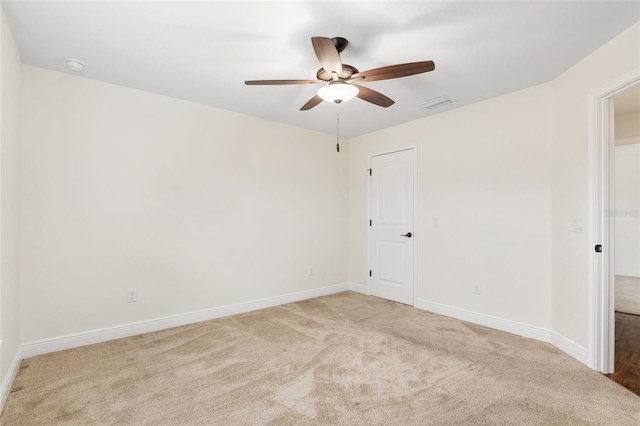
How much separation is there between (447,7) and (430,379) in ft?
8.17

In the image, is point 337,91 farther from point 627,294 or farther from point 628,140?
point 627,294

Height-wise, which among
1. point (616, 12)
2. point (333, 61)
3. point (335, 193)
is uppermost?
point (616, 12)

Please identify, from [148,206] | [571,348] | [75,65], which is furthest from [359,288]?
[75,65]

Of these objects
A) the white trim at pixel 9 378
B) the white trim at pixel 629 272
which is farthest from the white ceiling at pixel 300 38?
the white trim at pixel 629 272

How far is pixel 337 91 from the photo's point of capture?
6.93 ft

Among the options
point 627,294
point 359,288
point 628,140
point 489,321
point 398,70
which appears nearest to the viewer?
point 398,70

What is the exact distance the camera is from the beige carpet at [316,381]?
6.00 feet

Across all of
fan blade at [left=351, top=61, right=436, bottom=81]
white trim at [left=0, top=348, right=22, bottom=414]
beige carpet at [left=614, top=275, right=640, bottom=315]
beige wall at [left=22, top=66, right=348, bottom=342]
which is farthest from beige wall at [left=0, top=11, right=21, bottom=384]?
beige carpet at [left=614, top=275, right=640, bottom=315]

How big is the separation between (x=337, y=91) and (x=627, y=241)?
608 centimetres

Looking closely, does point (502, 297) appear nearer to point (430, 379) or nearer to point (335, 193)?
point (430, 379)

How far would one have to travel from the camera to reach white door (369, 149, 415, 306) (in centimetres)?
416

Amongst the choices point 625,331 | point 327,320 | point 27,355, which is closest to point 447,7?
point 327,320

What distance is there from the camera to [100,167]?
2.91 metres

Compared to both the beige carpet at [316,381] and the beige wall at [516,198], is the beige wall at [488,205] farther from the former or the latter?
the beige carpet at [316,381]
